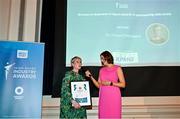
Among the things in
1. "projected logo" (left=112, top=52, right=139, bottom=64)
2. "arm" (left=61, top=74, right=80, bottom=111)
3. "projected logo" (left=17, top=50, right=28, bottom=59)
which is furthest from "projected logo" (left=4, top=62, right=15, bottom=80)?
"projected logo" (left=112, top=52, right=139, bottom=64)

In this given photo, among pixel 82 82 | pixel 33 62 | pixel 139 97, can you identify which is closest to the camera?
pixel 82 82

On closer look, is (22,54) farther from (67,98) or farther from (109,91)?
(109,91)

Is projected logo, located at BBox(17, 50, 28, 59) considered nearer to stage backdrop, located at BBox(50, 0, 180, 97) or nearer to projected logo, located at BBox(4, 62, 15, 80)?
projected logo, located at BBox(4, 62, 15, 80)

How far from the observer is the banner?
3.05m

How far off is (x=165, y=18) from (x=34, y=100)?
175 centimetres

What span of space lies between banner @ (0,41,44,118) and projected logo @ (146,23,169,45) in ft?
4.18

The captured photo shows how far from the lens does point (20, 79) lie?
312 cm

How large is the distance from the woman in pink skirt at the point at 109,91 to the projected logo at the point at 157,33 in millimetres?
800

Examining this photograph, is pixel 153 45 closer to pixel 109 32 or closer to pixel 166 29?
pixel 166 29

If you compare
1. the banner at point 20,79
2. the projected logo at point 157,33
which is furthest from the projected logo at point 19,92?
the projected logo at point 157,33

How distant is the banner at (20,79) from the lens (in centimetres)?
305

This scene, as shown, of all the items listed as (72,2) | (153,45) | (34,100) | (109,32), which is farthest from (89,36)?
(34,100)

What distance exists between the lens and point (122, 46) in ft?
11.9

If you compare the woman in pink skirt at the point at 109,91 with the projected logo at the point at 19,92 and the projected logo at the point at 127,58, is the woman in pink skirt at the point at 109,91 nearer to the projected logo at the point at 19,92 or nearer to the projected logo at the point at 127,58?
the projected logo at the point at 127,58
